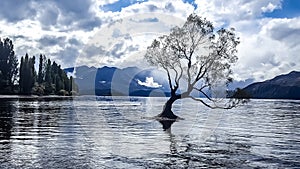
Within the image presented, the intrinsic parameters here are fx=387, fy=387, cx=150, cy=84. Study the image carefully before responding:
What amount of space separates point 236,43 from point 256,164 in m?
40.7

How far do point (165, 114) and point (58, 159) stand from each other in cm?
4225

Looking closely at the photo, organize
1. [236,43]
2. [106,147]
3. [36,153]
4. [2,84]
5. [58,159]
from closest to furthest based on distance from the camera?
[58,159] → [36,153] → [106,147] → [236,43] → [2,84]

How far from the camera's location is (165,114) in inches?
2554

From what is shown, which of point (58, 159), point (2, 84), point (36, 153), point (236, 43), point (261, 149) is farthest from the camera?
point (2, 84)

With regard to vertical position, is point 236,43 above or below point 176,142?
above

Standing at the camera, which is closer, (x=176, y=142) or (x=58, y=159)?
(x=58, y=159)

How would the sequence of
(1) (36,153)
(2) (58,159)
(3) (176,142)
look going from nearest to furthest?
(2) (58,159) < (1) (36,153) < (3) (176,142)

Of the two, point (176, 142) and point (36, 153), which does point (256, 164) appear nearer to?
point (176, 142)

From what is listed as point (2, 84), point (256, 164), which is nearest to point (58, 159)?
point (256, 164)

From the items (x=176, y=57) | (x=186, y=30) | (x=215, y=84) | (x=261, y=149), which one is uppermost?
(x=186, y=30)

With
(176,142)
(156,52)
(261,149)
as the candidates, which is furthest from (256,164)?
(156,52)

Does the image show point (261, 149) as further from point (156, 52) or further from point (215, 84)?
point (156, 52)

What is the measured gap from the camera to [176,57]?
64.6 m

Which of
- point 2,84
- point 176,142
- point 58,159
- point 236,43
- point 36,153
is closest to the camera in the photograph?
point 58,159
